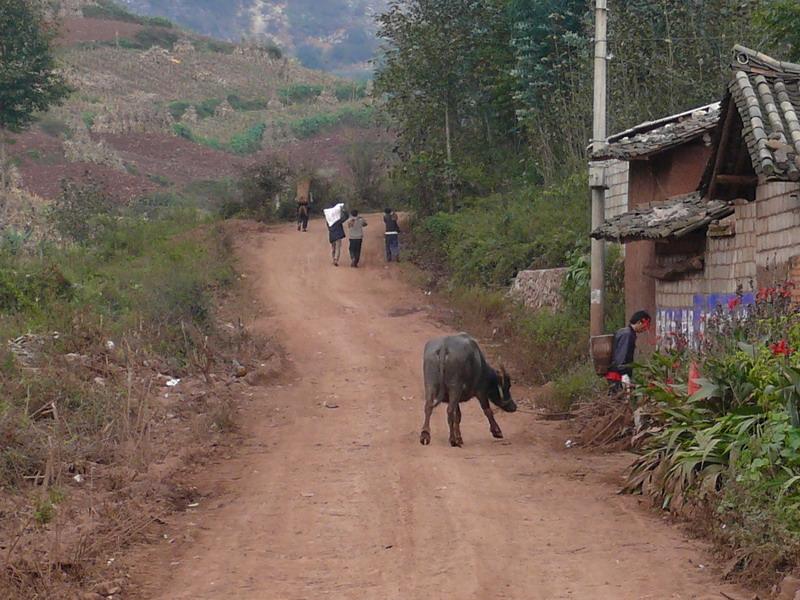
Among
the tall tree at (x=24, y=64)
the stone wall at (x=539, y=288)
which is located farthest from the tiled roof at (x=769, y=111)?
the tall tree at (x=24, y=64)

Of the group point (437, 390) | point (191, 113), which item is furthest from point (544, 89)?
point (191, 113)

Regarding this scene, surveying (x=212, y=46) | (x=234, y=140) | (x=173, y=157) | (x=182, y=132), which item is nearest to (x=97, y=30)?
(x=212, y=46)

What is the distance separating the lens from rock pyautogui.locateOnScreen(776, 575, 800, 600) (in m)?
7.60

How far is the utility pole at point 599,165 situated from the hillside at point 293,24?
136174mm

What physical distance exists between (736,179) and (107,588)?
9.04 m

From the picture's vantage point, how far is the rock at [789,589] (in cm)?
760

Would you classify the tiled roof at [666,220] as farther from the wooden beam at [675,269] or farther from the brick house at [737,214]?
the wooden beam at [675,269]

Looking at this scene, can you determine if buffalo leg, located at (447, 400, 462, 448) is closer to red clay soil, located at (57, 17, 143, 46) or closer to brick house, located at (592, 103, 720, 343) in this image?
brick house, located at (592, 103, 720, 343)

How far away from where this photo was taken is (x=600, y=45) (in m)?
18.6

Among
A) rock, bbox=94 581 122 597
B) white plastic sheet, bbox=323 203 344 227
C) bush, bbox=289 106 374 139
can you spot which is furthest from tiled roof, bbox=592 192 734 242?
bush, bbox=289 106 374 139

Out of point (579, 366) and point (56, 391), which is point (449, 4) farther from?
point (56, 391)

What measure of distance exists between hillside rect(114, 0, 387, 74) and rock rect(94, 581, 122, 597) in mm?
147140

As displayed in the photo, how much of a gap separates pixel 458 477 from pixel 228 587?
4.46 metres

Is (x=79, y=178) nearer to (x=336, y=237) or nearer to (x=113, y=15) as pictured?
(x=336, y=237)
